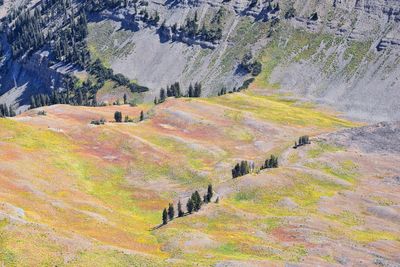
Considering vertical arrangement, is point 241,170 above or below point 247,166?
below

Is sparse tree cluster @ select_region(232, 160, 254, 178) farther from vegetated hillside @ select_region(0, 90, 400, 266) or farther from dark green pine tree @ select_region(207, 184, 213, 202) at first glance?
dark green pine tree @ select_region(207, 184, 213, 202)

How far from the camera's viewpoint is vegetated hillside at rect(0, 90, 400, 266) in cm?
6606

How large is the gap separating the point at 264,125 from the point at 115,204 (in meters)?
60.6

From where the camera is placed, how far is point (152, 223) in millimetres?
89062

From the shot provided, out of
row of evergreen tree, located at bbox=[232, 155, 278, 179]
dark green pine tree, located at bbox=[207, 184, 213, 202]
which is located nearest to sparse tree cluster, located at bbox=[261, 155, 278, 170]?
row of evergreen tree, located at bbox=[232, 155, 278, 179]

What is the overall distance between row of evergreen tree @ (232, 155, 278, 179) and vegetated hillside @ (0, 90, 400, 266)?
2451 millimetres

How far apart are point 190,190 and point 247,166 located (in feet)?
43.2

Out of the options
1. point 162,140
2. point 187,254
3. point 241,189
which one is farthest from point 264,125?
point 187,254

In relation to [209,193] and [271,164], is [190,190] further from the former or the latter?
[271,164]

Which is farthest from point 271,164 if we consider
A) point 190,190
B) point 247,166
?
point 190,190

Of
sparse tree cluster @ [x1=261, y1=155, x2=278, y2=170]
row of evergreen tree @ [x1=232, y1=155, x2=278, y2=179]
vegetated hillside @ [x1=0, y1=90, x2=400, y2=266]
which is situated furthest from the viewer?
sparse tree cluster @ [x1=261, y1=155, x2=278, y2=170]

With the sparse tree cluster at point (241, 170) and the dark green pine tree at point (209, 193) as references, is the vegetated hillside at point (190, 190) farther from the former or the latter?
the sparse tree cluster at point (241, 170)

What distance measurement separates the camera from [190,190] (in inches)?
4104

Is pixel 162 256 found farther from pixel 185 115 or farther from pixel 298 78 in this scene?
pixel 298 78
